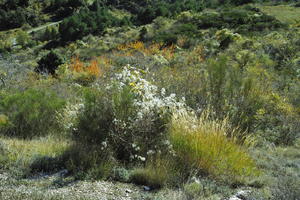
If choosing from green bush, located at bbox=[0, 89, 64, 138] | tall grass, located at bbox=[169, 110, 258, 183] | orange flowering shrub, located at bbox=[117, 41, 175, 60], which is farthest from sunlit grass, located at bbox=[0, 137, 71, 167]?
orange flowering shrub, located at bbox=[117, 41, 175, 60]

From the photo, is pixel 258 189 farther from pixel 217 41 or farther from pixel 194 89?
pixel 217 41

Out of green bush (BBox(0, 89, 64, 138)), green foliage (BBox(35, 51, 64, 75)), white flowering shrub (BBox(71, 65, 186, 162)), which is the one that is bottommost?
green foliage (BBox(35, 51, 64, 75))

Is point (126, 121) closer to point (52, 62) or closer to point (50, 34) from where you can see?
point (52, 62)

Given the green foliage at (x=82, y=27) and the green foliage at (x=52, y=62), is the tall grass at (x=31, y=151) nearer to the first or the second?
the green foliage at (x=52, y=62)

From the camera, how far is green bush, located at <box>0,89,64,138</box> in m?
6.11

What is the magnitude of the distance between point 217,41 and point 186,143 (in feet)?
49.0

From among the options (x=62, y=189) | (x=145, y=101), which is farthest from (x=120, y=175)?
(x=145, y=101)

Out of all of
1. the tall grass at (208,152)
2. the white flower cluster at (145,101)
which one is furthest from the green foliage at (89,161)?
the tall grass at (208,152)

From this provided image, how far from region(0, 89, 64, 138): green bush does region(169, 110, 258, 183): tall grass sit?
9.48 ft

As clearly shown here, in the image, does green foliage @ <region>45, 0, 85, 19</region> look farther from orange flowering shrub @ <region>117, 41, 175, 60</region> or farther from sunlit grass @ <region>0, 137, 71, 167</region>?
sunlit grass @ <region>0, 137, 71, 167</region>

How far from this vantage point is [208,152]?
4.39 metres

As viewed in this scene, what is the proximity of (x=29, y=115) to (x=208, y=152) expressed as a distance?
12.1ft

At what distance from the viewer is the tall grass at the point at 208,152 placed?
434 cm

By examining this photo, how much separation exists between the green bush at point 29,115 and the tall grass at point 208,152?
2.89 meters
